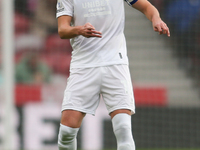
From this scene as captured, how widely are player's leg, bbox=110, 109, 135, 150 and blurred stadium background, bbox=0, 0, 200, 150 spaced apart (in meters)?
2.88

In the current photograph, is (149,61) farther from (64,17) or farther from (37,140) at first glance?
(64,17)

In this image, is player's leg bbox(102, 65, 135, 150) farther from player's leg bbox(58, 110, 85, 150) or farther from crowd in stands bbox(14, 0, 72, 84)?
crowd in stands bbox(14, 0, 72, 84)

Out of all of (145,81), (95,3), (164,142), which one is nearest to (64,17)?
(95,3)

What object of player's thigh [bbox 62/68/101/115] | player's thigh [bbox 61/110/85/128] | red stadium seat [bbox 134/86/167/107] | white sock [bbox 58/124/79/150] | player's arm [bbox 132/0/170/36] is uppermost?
player's arm [bbox 132/0/170/36]

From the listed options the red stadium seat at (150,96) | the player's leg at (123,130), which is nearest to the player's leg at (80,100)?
the player's leg at (123,130)

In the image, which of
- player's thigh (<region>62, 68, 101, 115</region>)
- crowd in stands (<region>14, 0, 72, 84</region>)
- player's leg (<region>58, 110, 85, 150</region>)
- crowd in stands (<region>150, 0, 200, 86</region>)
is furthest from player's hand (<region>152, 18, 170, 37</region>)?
crowd in stands (<region>150, 0, 200, 86</region>)

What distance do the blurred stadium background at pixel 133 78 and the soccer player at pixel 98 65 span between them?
2648 millimetres

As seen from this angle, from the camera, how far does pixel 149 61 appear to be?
26.6 ft

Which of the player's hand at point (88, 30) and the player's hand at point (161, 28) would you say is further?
the player's hand at point (161, 28)

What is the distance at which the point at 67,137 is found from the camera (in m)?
3.31

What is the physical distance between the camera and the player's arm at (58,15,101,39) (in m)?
2.83

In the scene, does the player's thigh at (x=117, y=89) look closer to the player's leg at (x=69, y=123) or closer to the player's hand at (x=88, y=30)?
the player's leg at (x=69, y=123)

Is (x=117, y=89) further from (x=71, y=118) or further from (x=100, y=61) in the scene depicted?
(x=71, y=118)

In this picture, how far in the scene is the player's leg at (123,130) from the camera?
3100mm
